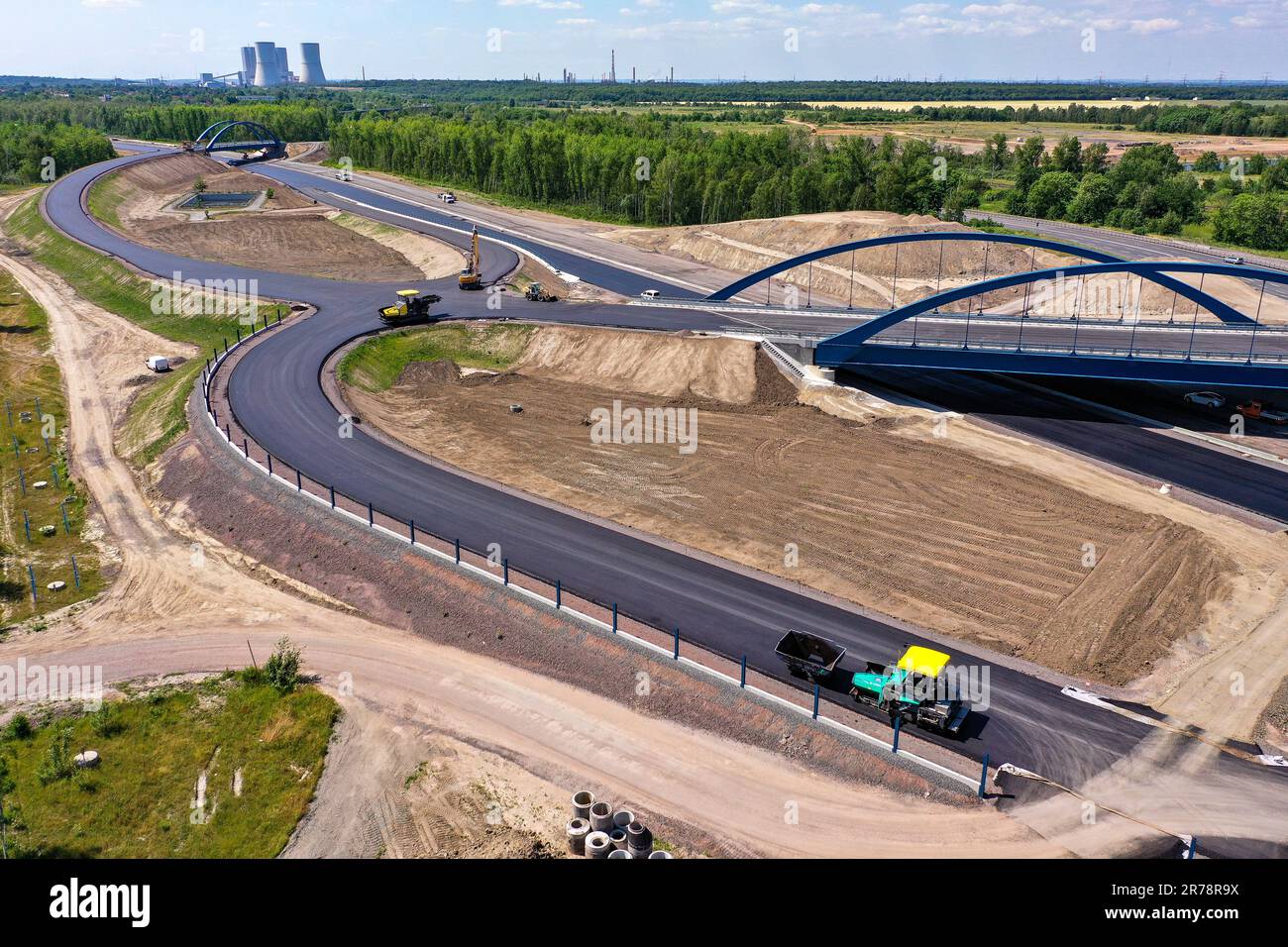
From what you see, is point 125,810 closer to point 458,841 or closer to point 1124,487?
point 458,841

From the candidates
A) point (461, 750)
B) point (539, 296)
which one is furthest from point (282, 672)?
point (539, 296)

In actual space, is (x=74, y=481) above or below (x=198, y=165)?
below

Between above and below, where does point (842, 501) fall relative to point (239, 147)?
below

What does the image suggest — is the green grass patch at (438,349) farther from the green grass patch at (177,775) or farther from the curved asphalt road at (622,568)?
the green grass patch at (177,775)

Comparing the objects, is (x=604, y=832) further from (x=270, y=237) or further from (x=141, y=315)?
(x=270, y=237)

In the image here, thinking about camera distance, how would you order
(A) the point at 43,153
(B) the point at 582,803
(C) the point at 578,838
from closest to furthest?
(C) the point at 578,838, (B) the point at 582,803, (A) the point at 43,153

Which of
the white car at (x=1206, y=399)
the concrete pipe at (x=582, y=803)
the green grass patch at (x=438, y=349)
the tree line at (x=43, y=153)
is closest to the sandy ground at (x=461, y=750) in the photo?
the concrete pipe at (x=582, y=803)

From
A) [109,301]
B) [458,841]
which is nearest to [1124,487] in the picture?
[458,841]
